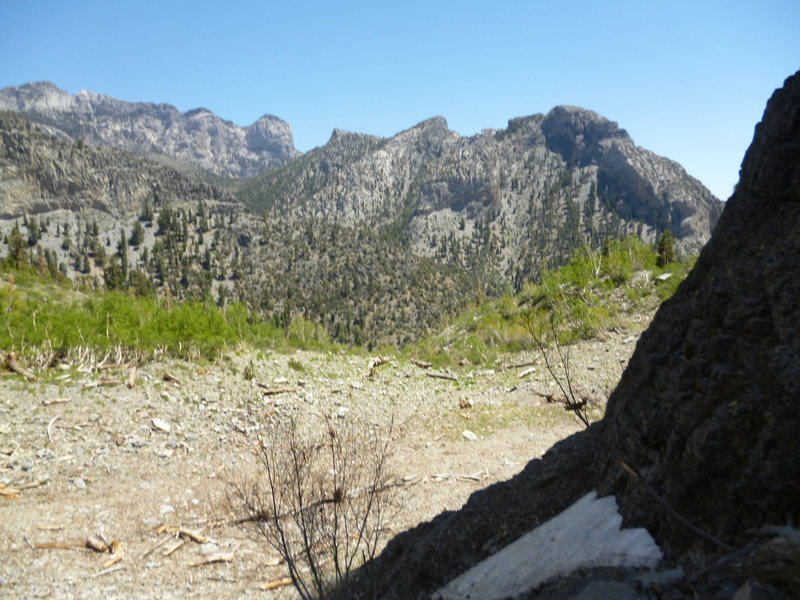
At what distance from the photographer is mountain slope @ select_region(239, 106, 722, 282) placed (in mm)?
146750

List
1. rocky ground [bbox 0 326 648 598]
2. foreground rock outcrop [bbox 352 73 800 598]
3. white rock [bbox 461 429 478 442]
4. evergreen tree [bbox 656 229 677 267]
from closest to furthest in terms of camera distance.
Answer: foreground rock outcrop [bbox 352 73 800 598] < rocky ground [bbox 0 326 648 598] < white rock [bbox 461 429 478 442] < evergreen tree [bbox 656 229 677 267]

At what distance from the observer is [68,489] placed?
7.73m

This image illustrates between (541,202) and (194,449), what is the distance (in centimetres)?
17436

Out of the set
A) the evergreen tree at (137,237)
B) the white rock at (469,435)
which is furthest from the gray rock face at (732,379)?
the evergreen tree at (137,237)

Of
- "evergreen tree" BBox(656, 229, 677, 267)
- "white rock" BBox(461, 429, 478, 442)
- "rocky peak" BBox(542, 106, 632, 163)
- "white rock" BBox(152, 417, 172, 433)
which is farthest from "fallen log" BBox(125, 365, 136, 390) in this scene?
"rocky peak" BBox(542, 106, 632, 163)

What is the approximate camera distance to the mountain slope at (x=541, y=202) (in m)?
147

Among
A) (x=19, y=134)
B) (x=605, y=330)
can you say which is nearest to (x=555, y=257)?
(x=605, y=330)

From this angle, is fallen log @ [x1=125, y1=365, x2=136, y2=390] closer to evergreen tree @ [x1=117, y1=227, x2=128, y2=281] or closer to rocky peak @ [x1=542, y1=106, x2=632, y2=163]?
evergreen tree @ [x1=117, y1=227, x2=128, y2=281]

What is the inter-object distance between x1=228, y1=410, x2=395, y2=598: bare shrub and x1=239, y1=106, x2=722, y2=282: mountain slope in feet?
407

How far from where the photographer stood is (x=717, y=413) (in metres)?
2.52

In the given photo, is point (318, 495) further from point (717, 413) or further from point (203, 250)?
point (203, 250)

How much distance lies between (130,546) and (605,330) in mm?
14423

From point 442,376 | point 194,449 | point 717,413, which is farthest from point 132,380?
point 717,413

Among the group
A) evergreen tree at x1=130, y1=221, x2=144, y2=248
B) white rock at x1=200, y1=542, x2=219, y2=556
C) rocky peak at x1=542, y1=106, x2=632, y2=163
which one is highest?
rocky peak at x1=542, y1=106, x2=632, y2=163
